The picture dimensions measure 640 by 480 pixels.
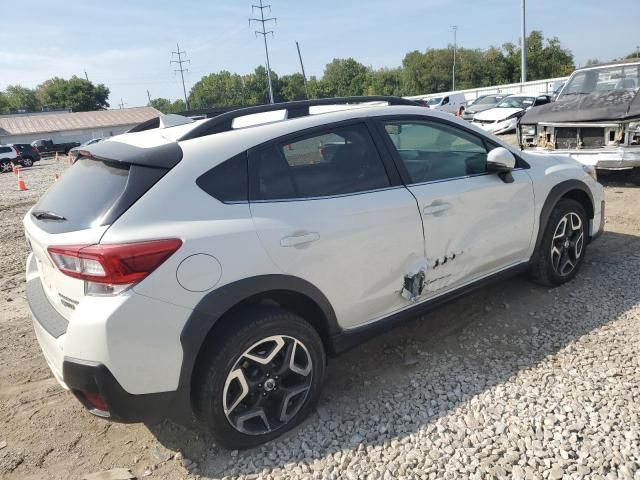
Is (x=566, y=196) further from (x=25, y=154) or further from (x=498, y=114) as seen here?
(x=25, y=154)

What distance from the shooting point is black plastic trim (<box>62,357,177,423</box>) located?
7.03 feet

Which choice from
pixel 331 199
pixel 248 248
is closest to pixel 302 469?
pixel 248 248

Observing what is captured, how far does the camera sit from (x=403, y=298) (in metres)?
3.02

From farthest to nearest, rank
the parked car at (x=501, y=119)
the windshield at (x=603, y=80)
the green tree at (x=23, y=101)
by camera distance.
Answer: the green tree at (x=23, y=101), the parked car at (x=501, y=119), the windshield at (x=603, y=80)

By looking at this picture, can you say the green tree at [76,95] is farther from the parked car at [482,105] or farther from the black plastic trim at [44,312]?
the black plastic trim at [44,312]


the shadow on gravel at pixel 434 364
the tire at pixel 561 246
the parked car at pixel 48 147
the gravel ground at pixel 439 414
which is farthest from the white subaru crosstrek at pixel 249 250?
the parked car at pixel 48 147

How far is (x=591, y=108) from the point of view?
736cm

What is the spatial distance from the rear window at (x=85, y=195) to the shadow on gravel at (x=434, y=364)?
52.1 inches

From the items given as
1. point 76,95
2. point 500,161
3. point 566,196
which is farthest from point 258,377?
point 76,95

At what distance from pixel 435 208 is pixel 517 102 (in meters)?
17.6

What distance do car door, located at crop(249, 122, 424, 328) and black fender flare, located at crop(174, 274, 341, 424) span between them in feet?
0.40

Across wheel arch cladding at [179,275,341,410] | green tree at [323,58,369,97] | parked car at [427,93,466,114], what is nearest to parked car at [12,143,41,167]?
parked car at [427,93,466,114]

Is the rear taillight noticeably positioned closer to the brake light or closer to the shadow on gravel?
the brake light

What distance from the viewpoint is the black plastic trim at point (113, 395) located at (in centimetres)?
214
